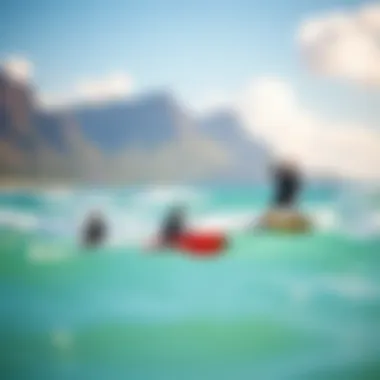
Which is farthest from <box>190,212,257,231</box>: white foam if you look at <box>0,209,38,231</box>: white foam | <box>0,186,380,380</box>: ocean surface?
<box>0,209,38,231</box>: white foam

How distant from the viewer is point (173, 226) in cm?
134

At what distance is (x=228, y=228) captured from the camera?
1.34m

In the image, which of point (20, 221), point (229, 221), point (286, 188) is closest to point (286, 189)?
point (286, 188)

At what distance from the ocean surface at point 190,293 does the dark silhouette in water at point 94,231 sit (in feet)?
0.05

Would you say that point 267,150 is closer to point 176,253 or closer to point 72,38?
point 176,253

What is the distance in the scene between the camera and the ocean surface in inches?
51.1

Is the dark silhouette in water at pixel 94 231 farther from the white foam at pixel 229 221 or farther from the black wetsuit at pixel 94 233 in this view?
the white foam at pixel 229 221

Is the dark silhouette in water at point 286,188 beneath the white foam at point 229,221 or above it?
above

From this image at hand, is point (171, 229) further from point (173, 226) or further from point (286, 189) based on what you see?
point (286, 189)

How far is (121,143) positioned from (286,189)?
1.17 feet

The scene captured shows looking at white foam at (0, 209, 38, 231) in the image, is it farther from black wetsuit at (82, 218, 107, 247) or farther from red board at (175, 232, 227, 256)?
red board at (175, 232, 227, 256)

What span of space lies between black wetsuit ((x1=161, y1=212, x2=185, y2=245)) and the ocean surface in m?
0.02

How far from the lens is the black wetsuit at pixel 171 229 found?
1.33 m

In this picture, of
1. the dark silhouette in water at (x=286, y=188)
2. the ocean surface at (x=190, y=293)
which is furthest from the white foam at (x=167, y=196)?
the dark silhouette in water at (x=286, y=188)
